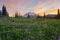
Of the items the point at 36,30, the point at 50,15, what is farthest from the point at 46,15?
the point at 36,30

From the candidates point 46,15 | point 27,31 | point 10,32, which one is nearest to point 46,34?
point 27,31

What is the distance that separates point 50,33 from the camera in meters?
10.2

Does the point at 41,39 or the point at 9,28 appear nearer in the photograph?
the point at 41,39

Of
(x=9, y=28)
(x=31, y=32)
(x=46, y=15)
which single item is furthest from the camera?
(x=46, y=15)

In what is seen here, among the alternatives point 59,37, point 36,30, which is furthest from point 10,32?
point 59,37

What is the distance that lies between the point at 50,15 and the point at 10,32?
8833 mm

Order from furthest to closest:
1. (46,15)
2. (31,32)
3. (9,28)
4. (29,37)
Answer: (46,15), (9,28), (31,32), (29,37)

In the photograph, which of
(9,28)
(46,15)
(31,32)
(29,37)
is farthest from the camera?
(46,15)

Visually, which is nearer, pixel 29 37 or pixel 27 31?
pixel 29 37

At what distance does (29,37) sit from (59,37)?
147 cm

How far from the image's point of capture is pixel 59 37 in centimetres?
981

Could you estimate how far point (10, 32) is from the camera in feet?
31.1

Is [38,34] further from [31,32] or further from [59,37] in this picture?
[59,37]

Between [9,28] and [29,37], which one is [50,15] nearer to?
[9,28]
